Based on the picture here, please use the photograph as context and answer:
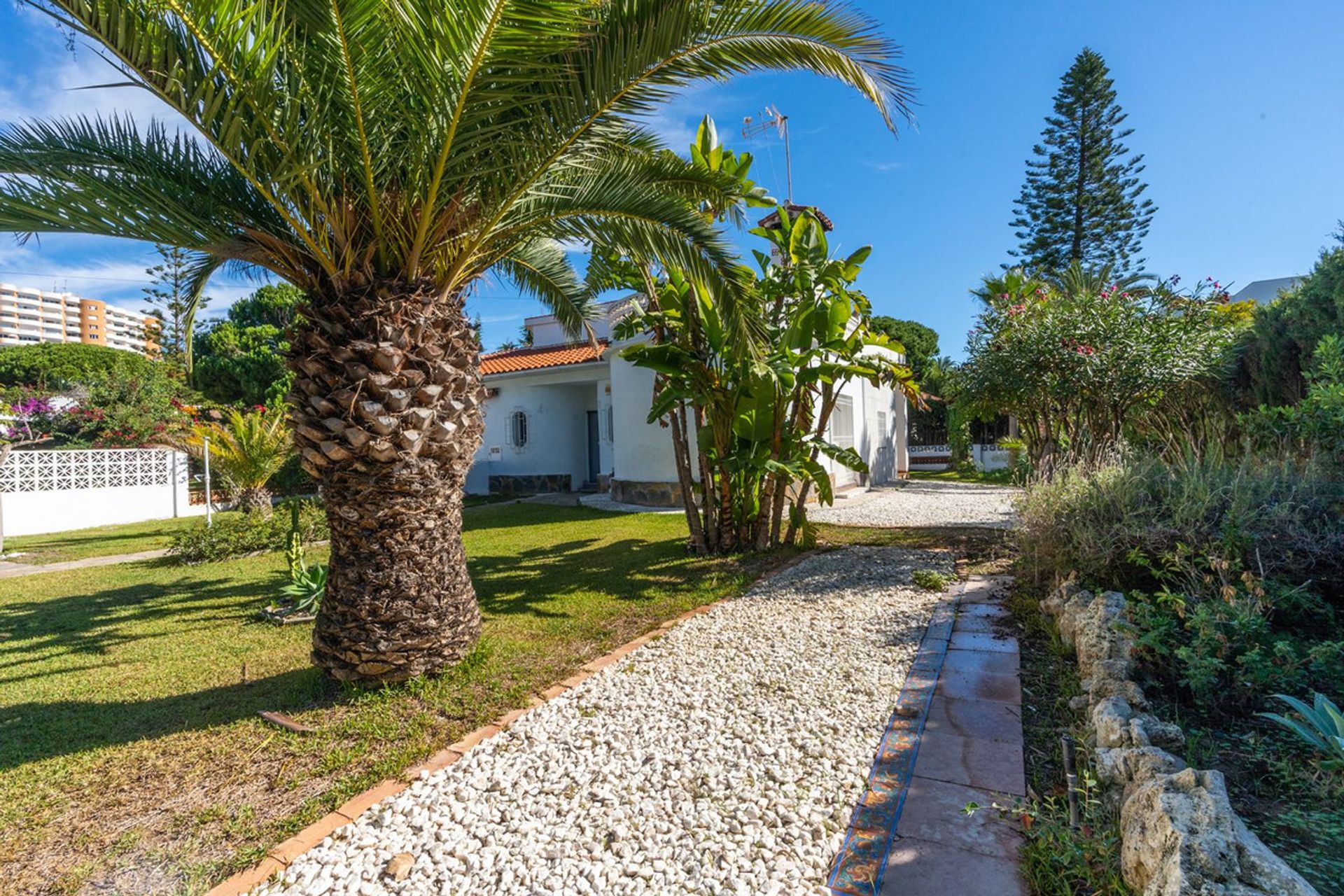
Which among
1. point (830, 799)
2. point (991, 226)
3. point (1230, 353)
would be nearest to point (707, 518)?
point (830, 799)

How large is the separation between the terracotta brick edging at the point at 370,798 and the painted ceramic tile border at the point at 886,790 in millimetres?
2086

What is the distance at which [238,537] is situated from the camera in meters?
10.5

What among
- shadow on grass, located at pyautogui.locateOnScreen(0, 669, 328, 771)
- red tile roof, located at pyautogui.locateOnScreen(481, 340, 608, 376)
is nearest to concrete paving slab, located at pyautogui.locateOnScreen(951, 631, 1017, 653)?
shadow on grass, located at pyautogui.locateOnScreen(0, 669, 328, 771)

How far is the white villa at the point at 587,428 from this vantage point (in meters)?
14.9

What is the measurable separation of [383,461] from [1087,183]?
30.4 metres

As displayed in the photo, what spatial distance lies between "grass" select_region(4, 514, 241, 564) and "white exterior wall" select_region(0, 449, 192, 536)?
0.41 meters

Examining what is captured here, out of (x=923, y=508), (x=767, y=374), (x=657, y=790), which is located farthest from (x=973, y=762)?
(x=923, y=508)

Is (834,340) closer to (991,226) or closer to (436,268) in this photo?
(436,268)

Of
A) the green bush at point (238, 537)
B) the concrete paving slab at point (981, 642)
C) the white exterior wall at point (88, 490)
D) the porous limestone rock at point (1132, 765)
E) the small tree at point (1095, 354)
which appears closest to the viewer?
the porous limestone rock at point (1132, 765)

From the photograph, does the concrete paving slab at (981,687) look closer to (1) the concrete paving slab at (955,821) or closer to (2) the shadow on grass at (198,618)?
(1) the concrete paving slab at (955,821)

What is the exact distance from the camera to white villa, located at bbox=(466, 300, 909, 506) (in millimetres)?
14945

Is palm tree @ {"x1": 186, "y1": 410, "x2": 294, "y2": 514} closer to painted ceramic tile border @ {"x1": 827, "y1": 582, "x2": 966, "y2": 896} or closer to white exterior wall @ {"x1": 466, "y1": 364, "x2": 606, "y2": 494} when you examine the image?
white exterior wall @ {"x1": 466, "y1": 364, "x2": 606, "y2": 494}

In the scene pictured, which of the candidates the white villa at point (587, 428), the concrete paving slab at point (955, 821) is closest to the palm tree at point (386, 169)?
the concrete paving slab at point (955, 821)

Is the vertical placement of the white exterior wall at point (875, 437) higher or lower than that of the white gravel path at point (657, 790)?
higher
